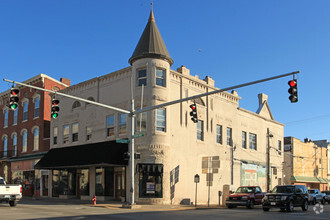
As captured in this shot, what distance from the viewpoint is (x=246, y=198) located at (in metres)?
24.8

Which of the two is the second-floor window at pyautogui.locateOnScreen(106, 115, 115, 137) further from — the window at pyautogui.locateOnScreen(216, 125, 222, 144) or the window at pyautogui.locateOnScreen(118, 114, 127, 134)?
the window at pyautogui.locateOnScreen(216, 125, 222, 144)

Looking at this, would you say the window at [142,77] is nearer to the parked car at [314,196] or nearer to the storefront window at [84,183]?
the storefront window at [84,183]

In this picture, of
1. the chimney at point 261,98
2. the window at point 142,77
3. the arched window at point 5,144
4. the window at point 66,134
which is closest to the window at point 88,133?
the window at point 66,134

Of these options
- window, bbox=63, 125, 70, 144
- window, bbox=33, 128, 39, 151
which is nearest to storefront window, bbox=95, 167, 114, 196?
window, bbox=63, 125, 70, 144

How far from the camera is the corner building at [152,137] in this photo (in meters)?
26.6

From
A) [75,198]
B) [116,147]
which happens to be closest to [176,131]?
[116,147]

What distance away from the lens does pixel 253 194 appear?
25.4 meters

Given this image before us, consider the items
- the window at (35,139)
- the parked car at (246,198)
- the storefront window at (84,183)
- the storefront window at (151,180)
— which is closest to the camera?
the parked car at (246,198)

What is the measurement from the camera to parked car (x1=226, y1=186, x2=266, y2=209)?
81.6ft

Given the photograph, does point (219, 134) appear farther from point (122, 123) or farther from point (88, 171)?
point (88, 171)

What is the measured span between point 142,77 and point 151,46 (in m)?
2.44

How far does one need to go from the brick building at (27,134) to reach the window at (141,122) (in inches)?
511

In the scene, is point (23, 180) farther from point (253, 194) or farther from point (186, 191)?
point (253, 194)

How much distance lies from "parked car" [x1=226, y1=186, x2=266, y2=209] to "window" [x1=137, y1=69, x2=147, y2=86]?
412 inches
